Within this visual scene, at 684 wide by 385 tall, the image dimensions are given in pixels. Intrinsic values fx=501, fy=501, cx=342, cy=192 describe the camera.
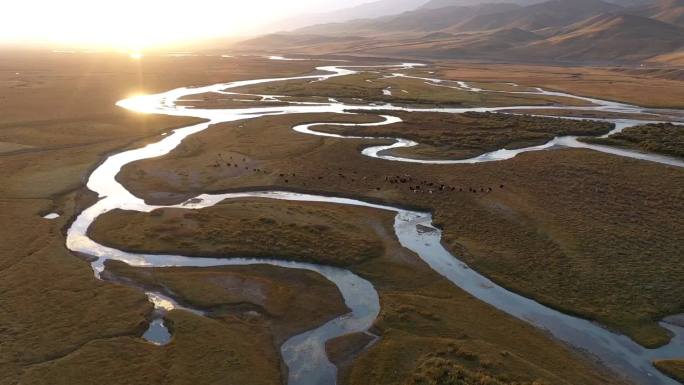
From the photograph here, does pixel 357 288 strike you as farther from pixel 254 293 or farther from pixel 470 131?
pixel 470 131

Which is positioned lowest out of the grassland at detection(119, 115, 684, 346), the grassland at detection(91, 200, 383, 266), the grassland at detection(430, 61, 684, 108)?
the grassland at detection(91, 200, 383, 266)

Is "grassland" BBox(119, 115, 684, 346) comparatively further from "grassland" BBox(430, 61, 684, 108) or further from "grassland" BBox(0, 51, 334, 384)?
"grassland" BBox(430, 61, 684, 108)

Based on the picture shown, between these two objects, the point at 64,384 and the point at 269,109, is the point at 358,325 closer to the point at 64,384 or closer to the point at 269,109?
the point at 64,384

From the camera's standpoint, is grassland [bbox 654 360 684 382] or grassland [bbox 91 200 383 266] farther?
grassland [bbox 91 200 383 266]

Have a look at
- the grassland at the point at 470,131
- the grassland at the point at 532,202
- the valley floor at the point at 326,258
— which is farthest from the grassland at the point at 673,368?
the grassland at the point at 470,131

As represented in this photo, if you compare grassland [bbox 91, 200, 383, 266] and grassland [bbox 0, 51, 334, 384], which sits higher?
grassland [bbox 91, 200, 383, 266]

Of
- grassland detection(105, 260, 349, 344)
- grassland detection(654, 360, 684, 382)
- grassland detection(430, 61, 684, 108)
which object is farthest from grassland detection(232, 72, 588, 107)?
grassland detection(654, 360, 684, 382)

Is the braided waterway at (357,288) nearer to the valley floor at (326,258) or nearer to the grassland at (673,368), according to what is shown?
the grassland at (673,368)

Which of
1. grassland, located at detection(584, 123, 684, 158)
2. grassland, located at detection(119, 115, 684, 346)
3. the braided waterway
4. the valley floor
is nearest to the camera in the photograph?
the valley floor
